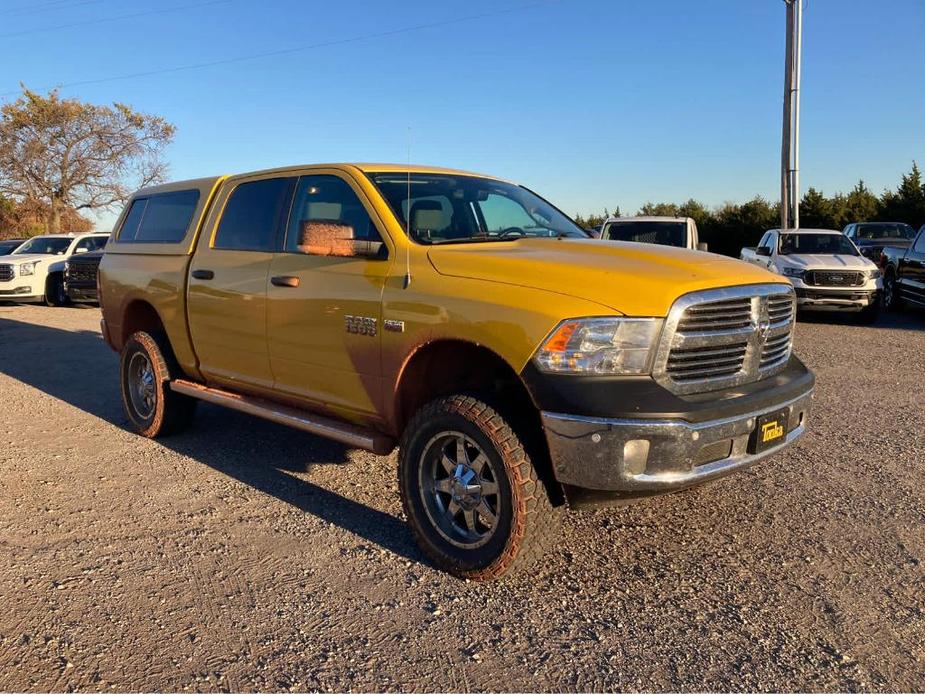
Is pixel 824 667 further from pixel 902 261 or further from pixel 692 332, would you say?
pixel 902 261

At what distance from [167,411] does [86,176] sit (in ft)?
127

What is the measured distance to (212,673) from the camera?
278 cm

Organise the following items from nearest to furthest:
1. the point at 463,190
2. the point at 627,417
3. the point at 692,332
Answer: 1. the point at 627,417
2. the point at 692,332
3. the point at 463,190

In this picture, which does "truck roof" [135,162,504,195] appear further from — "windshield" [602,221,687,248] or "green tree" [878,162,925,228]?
"green tree" [878,162,925,228]

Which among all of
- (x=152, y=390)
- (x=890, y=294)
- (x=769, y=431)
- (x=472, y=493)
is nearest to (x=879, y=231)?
(x=890, y=294)

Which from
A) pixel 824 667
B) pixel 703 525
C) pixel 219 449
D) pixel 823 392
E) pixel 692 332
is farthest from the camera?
pixel 823 392

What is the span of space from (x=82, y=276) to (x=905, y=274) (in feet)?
52.3

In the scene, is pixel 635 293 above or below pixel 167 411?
above

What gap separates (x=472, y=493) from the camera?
3.48 m

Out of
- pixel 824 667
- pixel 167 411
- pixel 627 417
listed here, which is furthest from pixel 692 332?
pixel 167 411

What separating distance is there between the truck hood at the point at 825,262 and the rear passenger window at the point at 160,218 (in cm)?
1057

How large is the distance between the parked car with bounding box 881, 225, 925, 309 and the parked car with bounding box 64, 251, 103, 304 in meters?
15.4

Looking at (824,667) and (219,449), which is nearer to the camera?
(824,667)

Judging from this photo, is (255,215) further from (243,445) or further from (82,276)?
(82,276)
